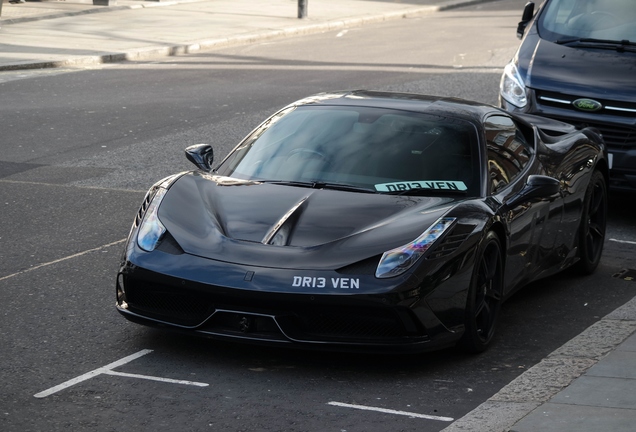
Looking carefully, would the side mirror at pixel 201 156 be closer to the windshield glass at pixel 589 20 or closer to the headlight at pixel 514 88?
the headlight at pixel 514 88

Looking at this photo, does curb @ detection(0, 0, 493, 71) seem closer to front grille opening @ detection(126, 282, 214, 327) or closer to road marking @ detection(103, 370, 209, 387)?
front grille opening @ detection(126, 282, 214, 327)

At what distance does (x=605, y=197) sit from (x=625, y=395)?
3536 mm

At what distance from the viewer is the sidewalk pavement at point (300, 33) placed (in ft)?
17.8

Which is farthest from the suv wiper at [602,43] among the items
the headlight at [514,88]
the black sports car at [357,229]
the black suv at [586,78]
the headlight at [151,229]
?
the headlight at [151,229]

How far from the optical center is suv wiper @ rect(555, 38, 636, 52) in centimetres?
1107

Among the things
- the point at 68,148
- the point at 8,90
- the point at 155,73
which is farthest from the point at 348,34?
the point at 68,148

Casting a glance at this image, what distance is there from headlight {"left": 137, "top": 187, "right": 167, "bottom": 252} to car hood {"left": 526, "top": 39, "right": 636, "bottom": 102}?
5.05 meters

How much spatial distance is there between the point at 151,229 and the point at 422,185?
5.14 ft

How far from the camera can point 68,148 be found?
42.3 ft

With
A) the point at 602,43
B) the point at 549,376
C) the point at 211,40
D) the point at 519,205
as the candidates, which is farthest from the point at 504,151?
the point at 211,40

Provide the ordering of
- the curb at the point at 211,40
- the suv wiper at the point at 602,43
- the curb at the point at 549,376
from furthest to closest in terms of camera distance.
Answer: the curb at the point at 211,40 → the suv wiper at the point at 602,43 → the curb at the point at 549,376

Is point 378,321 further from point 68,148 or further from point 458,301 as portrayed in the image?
point 68,148

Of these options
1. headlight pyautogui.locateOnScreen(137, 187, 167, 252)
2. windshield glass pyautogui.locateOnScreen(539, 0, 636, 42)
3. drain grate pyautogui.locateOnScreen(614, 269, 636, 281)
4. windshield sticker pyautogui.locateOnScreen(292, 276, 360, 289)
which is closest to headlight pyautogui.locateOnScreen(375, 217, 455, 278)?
windshield sticker pyautogui.locateOnScreen(292, 276, 360, 289)

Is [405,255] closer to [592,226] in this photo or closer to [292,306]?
[292,306]
